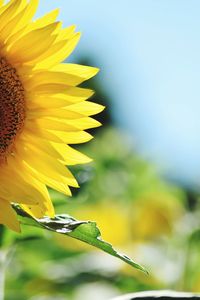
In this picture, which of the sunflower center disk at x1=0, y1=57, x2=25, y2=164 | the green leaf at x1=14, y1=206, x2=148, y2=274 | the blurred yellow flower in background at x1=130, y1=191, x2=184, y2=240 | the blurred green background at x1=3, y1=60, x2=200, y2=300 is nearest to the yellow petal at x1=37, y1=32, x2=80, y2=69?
the sunflower center disk at x1=0, y1=57, x2=25, y2=164

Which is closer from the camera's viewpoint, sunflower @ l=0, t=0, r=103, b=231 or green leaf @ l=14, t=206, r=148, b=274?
green leaf @ l=14, t=206, r=148, b=274

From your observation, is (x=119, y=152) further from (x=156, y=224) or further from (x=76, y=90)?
(x=76, y=90)

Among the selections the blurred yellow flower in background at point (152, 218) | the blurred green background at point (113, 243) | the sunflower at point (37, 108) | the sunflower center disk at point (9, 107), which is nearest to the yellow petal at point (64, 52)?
the sunflower at point (37, 108)

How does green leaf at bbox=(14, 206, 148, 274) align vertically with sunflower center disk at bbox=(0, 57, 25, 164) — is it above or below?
below

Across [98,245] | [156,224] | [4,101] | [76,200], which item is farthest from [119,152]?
[98,245]

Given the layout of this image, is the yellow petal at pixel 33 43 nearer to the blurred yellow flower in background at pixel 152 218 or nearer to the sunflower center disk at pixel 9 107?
the sunflower center disk at pixel 9 107

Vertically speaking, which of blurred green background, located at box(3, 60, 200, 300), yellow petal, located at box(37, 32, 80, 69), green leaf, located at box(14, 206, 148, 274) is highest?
yellow petal, located at box(37, 32, 80, 69)

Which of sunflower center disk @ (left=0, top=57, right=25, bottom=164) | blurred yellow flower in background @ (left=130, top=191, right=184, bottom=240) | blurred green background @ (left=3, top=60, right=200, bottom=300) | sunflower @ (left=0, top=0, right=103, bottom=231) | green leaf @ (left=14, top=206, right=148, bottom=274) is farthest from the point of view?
blurred yellow flower in background @ (left=130, top=191, right=184, bottom=240)

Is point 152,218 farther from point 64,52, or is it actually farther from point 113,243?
point 64,52

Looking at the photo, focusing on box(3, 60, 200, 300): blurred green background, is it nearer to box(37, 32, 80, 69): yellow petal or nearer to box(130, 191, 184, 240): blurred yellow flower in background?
box(130, 191, 184, 240): blurred yellow flower in background
